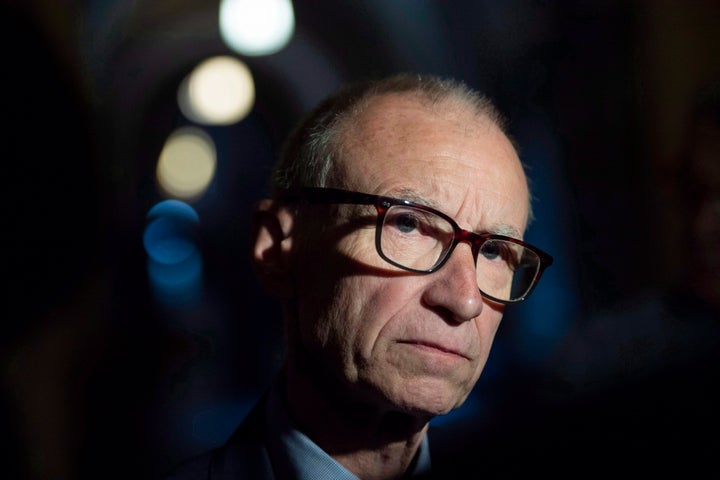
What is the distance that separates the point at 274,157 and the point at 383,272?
1.40 m

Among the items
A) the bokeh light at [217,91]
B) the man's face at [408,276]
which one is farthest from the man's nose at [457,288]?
the bokeh light at [217,91]

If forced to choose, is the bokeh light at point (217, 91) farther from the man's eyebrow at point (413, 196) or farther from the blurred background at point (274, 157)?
the man's eyebrow at point (413, 196)

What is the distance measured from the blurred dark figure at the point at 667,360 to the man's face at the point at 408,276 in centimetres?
62

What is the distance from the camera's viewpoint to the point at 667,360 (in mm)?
1790

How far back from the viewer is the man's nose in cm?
97

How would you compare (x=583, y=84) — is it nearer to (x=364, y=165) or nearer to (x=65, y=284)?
(x=364, y=165)

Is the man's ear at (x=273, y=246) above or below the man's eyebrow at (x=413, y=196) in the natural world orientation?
below

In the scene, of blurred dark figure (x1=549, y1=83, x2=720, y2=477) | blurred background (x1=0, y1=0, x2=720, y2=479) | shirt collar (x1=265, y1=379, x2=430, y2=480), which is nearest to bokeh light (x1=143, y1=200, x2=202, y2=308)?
blurred background (x1=0, y1=0, x2=720, y2=479)

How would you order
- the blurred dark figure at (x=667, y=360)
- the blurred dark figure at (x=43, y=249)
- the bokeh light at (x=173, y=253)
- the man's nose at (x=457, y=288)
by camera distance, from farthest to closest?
1. the bokeh light at (x=173, y=253)
2. the blurred dark figure at (x=43, y=249)
3. the blurred dark figure at (x=667, y=360)
4. the man's nose at (x=457, y=288)

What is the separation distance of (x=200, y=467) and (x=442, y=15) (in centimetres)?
167

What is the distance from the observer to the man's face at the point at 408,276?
991 mm

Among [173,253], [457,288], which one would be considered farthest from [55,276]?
[457,288]

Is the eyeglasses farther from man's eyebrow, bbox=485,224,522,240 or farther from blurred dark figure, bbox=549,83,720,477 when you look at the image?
blurred dark figure, bbox=549,83,720,477

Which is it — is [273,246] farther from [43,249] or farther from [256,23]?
[256,23]
